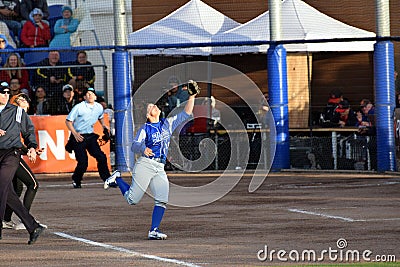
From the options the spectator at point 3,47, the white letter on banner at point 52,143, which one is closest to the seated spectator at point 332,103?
the white letter on banner at point 52,143

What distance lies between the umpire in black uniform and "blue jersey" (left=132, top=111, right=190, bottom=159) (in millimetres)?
1405

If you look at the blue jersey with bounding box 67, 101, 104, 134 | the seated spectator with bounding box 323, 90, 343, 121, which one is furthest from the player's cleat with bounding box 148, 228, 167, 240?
the seated spectator with bounding box 323, 90, 343, 121

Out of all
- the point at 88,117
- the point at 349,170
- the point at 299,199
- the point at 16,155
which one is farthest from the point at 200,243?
the point at 349,170

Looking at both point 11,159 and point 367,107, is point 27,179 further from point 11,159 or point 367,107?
point 367,107

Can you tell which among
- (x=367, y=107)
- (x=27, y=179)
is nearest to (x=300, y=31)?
(x=367, y=107)

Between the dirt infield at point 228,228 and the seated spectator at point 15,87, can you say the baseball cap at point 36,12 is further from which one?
the dirt infield at point 228,228

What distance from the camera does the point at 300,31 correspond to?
25188 millimetres

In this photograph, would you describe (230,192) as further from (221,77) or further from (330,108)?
(221,77)

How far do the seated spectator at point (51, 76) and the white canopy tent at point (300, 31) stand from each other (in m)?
3.96

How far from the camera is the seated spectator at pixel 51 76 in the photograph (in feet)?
83.4

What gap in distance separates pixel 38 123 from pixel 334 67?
8.24 meters

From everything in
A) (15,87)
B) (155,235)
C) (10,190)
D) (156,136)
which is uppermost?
(15,87)

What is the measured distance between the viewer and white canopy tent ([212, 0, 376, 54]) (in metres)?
24.8

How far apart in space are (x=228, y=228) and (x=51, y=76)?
1272 centimetres
